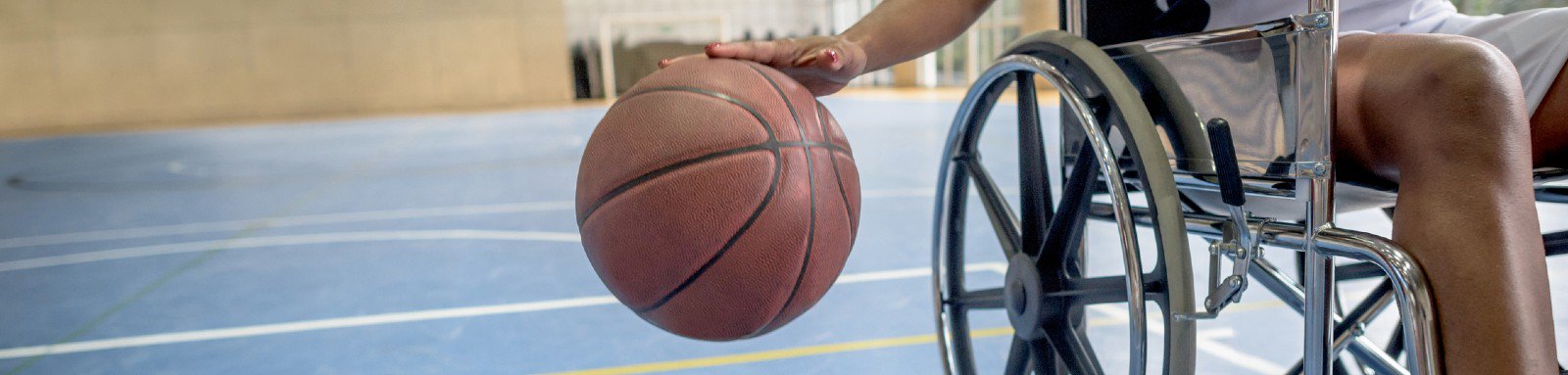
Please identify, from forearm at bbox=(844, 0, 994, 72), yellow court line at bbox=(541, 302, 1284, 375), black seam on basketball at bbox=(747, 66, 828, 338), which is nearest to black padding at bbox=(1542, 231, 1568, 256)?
forearm at bbox=(844, 0, 994, 72)

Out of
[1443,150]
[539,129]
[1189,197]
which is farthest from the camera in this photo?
[539,129]

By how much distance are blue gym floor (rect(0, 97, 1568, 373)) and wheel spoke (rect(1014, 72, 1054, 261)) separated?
0.84m

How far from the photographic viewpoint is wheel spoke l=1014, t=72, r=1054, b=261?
1.20m

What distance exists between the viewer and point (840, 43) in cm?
109

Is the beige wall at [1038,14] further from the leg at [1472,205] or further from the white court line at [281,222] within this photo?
the leg at [1472,205]

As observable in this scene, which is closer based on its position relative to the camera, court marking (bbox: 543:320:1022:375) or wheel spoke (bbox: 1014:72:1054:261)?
wheel spoke (bbox: 1014:72:1054:261)

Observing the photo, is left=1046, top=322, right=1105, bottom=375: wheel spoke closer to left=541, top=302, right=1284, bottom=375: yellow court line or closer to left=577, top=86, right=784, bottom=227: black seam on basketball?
left=577, top=86, right=784, bottom=227: black seam on basketball

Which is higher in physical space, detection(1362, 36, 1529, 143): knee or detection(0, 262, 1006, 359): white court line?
detection(1362, 36, 1529, 143): knee

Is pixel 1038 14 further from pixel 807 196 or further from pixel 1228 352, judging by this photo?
pixel 807 196

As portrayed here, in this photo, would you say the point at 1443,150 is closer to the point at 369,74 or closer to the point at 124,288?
the point at 124,288

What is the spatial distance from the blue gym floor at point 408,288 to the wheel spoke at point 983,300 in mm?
620

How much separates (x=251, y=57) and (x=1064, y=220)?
1747 centimetres

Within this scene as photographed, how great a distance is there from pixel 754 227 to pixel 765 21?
1708 cm

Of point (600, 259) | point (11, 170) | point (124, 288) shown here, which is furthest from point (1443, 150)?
point (11, 170)
